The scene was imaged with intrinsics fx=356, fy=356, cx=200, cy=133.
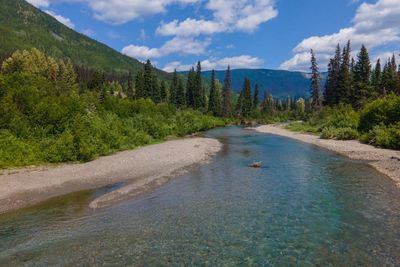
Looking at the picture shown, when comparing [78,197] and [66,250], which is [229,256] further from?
[78,197]

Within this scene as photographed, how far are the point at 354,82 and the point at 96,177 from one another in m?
67.5

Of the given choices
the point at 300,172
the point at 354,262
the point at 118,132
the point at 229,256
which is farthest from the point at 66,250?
the point at 118,132

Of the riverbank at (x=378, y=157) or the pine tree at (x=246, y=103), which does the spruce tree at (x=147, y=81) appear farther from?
the riverbank at (x=378, y=157)

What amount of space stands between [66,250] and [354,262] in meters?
9.33

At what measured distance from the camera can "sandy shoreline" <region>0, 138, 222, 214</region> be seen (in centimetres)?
1869

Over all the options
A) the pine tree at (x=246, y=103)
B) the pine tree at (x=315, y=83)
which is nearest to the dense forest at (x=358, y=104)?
the pine tree at (x=315, y=83)

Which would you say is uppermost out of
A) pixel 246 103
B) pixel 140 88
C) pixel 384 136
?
pixel 140 88

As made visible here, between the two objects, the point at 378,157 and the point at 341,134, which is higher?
the point at 341,134

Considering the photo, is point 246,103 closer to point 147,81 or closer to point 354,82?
point 147,81

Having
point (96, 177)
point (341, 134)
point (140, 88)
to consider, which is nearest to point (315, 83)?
point (341, 134)

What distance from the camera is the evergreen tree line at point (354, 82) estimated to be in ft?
237

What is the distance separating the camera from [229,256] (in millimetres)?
11445

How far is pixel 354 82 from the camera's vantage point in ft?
250

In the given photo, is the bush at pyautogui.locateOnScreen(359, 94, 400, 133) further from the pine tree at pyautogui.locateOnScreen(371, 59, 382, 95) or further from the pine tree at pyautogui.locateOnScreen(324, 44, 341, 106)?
the pine tree at pyautogui.locateOnScreen(324, 44, 341, 106)
